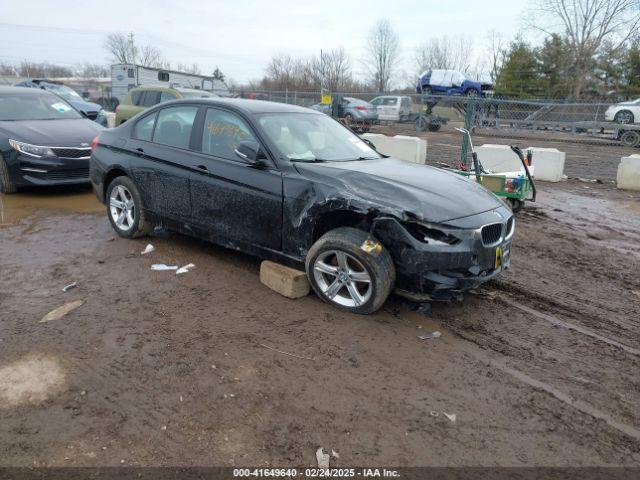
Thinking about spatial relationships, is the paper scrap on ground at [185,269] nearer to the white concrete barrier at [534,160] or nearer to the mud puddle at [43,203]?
the mud puddle at [43,203]

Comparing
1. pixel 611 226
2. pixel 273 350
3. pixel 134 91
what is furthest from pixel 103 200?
pixel 134 91

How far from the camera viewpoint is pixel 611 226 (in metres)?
7.50

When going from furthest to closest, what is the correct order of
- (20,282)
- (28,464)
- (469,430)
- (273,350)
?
(20,282) → (273,350) → (469,430) → (28,464)

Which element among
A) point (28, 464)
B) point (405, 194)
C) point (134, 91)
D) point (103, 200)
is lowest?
point (28, 464)

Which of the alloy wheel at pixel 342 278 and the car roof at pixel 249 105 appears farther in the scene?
the car roof at pixel 249 105

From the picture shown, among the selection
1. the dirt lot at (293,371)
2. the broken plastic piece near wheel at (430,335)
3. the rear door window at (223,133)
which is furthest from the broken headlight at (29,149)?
the broken plastic piece near wheel at (430,335)

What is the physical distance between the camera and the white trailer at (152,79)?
2444 centimetres

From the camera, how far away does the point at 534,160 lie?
37.5 ft

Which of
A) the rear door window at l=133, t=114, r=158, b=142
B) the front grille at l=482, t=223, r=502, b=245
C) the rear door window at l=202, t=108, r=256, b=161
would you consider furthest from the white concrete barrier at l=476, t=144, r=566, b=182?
the rear door window at l=133, t=114, r=158, b=142

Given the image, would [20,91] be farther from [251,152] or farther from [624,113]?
[624,113]

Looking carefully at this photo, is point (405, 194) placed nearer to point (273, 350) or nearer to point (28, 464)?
point (273, 350)

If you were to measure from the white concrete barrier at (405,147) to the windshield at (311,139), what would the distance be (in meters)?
6.43

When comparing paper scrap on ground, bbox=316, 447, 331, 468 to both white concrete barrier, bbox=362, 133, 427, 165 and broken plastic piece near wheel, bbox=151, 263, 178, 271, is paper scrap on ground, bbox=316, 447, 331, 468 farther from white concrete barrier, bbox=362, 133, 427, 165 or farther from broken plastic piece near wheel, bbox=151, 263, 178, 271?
white concrete barrier, bbox=362, 133, 427, 165

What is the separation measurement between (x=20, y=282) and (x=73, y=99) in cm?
1432
